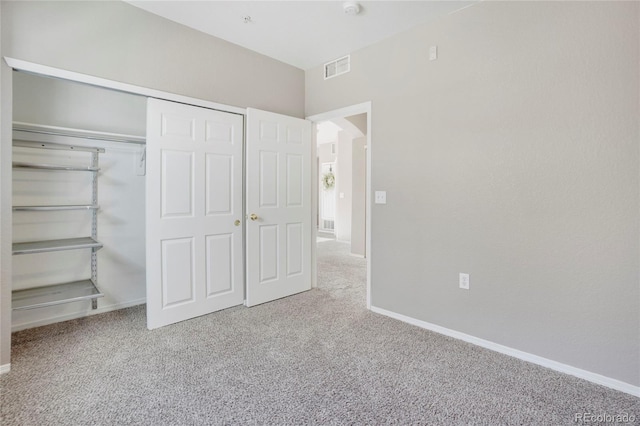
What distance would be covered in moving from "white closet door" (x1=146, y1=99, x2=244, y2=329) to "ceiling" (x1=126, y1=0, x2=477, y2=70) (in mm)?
747

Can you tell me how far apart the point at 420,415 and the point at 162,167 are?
260 cm

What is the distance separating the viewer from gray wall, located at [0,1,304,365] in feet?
6.37

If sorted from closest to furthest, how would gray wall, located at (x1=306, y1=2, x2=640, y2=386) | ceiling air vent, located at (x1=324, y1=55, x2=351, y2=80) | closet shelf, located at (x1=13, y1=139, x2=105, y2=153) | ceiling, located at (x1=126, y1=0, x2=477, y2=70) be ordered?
gray wall, located at (x1=306, y1=2, x2=640, y2=386)
ceiling, located at (x1=126, y1=0, x2=477, y2=70)
closet shelf, located at (x1=13, y1=139, x2=105, y2=153)
ceiling air vent, located at (x1=324, y1=55, x2=351, y2=80)

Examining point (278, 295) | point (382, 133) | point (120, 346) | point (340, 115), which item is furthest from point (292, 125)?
point (120, 346)

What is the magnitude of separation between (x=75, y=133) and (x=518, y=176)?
3.65 metres

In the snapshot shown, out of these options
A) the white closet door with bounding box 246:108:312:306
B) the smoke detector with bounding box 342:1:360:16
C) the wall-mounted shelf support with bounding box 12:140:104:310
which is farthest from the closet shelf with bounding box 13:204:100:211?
the smoke detector with bounding box 342:1:360:16

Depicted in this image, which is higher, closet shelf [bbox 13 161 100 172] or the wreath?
the wreath

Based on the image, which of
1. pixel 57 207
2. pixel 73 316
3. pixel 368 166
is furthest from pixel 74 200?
pixel 368 166

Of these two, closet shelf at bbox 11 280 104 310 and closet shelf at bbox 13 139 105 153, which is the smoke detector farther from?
closet shelf at bbox 11 280 104 310

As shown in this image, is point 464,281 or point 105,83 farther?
point 464,281

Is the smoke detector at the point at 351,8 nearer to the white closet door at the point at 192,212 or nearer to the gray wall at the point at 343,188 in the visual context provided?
the white closet door at the point at 192,212

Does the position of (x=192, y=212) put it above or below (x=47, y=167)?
below

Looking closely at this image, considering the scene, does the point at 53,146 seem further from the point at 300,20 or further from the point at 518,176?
the point at 518,176

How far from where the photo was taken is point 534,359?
2094 mm
